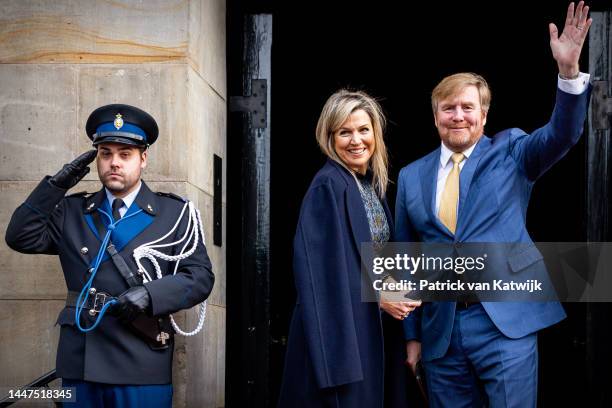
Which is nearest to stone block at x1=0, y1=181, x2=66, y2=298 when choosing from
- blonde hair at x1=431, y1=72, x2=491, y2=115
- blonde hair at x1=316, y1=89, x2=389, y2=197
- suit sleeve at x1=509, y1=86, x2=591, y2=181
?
blonde hair at x1=316, y1=89, x2=389, y2=197

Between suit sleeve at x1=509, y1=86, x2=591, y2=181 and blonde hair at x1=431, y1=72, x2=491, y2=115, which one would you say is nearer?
suit sleeve at x1=509, y1=86, x2=591, y2=181

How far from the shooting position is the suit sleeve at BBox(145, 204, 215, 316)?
4.11 meters

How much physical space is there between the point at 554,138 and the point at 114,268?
6.59 ft

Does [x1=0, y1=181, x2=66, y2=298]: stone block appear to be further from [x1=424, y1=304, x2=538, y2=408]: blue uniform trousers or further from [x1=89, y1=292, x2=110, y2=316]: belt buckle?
[x1=424, y1=304, x2=538, y2=408]: blue uniform trousers

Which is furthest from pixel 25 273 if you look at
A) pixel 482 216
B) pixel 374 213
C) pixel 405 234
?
pixel 482 216

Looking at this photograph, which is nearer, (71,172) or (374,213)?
(71,172)

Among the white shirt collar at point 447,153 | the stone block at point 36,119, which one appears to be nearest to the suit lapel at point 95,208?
the stone block at point 36,119

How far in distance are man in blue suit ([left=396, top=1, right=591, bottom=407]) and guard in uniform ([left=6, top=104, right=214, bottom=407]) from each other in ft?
3.57

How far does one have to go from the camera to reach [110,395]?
4.13 metres

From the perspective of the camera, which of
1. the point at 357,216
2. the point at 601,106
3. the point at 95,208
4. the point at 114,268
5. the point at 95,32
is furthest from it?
the point at 601,106

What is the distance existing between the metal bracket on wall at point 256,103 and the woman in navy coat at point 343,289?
1.38m

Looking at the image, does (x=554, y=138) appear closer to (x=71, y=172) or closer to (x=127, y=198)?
(x=127, y=198)

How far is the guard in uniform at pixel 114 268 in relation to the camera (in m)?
4.13

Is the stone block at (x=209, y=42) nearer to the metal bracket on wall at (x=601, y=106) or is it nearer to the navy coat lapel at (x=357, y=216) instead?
the navy coat lapel at (x=357, y=216)
